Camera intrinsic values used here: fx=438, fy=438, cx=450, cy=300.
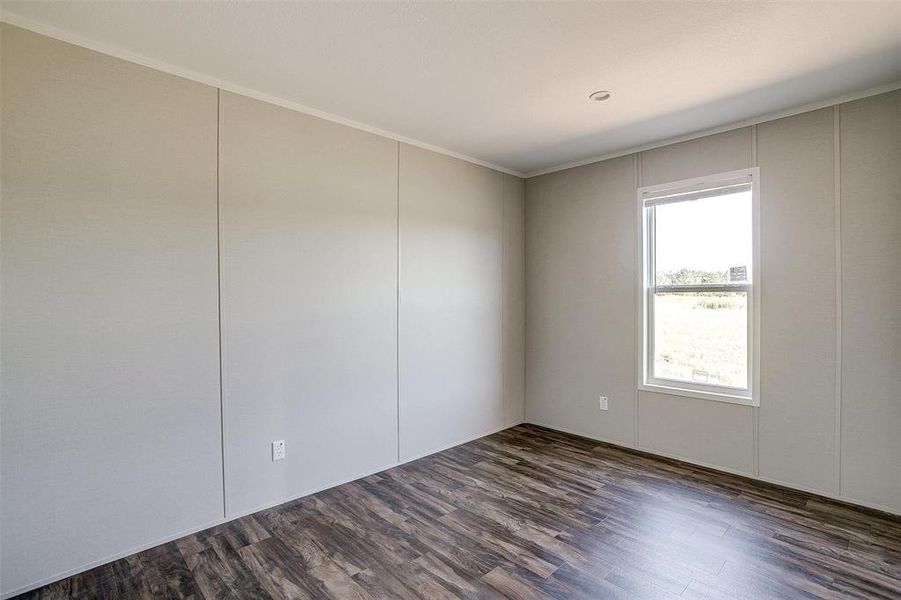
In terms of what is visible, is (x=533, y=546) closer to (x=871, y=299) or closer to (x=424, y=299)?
(x=424, y=299)

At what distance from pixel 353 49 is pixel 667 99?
1.99 meters

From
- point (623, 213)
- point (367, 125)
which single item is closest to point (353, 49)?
point (367, 125)

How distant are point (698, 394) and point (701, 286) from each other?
849 mm

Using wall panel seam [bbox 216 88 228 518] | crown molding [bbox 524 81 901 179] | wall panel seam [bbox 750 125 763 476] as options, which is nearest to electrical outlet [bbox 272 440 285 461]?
wall panel seam [bbox 216 88 228 518]

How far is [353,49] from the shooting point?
2242 millimetres

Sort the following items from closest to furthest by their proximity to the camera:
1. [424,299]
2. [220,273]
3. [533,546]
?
[533,546], [220,273], [424,299]

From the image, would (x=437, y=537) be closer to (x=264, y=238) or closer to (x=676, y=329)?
(x=264, y=238)

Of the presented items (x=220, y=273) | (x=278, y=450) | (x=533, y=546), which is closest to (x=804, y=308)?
(x=533, y=546)

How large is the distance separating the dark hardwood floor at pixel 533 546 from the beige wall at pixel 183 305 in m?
0.30

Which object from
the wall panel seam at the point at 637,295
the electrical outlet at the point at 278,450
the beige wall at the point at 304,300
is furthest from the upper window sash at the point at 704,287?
the electrical outlet at the point at 278,450

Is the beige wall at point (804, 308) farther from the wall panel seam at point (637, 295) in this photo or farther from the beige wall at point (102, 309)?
the beige wall at point (102, 309)

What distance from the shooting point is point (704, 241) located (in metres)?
3.45

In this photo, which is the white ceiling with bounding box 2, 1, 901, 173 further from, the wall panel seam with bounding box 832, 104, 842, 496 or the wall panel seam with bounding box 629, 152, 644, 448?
the wall panel seam with bounding box 629, 152, 644, 448

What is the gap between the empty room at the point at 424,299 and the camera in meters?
2.04
